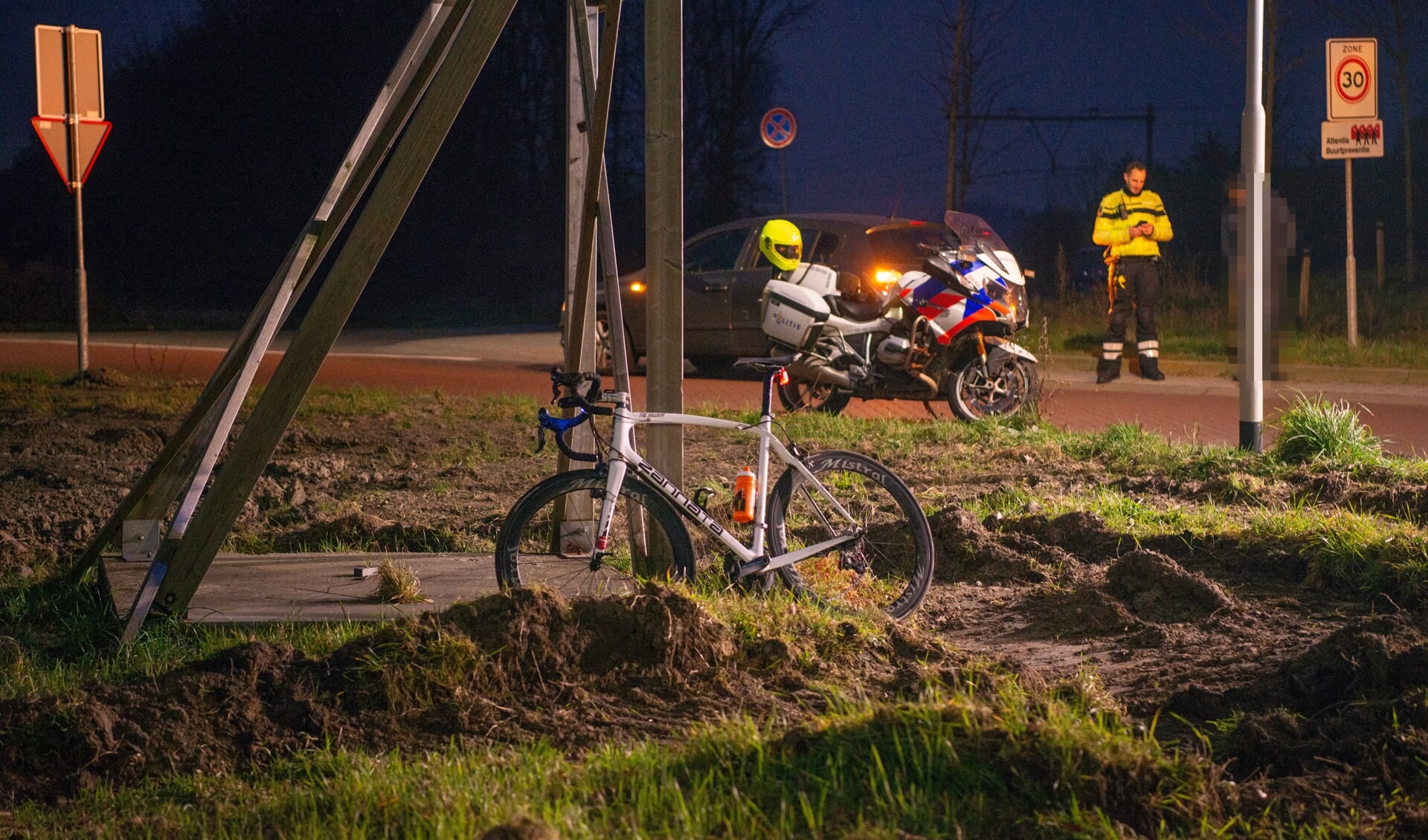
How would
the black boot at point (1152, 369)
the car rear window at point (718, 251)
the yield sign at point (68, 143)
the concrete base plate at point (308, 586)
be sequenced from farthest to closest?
the black boot at point (1152, 369), the car rear window at point (718, 251), the yield sign at point (68, 143), the concrete base plate at point (308, 586)

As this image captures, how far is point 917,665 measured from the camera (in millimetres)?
4473

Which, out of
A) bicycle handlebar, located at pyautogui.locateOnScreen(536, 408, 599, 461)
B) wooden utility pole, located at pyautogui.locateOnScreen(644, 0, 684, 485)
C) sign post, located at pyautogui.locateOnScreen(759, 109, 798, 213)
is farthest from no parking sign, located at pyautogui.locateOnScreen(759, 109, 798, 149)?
bicycle handlebar, located at pyautogui.locateOnScreen(536, 408, 599, 461)

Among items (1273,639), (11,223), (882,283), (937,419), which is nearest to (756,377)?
(882,283)

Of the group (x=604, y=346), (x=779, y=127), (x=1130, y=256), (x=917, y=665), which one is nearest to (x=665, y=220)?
(x=917, y=665)

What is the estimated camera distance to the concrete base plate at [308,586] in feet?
17.5

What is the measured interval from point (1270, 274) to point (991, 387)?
2.83m

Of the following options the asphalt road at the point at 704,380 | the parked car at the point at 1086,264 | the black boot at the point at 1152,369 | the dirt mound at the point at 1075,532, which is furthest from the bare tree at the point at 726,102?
the dirt mound at the point at 1075,532

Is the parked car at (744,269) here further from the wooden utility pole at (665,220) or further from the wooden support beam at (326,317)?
the wooden support beam at (326,317)

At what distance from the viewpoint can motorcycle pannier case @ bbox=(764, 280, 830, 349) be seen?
10977mm

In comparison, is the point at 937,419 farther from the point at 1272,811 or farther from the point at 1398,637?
the point at 1272,811

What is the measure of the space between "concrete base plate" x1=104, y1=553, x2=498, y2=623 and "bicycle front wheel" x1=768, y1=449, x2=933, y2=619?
124 centimetres

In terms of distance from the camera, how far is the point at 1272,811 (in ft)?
10.9

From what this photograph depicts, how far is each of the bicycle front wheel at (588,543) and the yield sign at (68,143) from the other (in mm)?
9883

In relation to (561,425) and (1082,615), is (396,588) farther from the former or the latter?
(1082,615)
